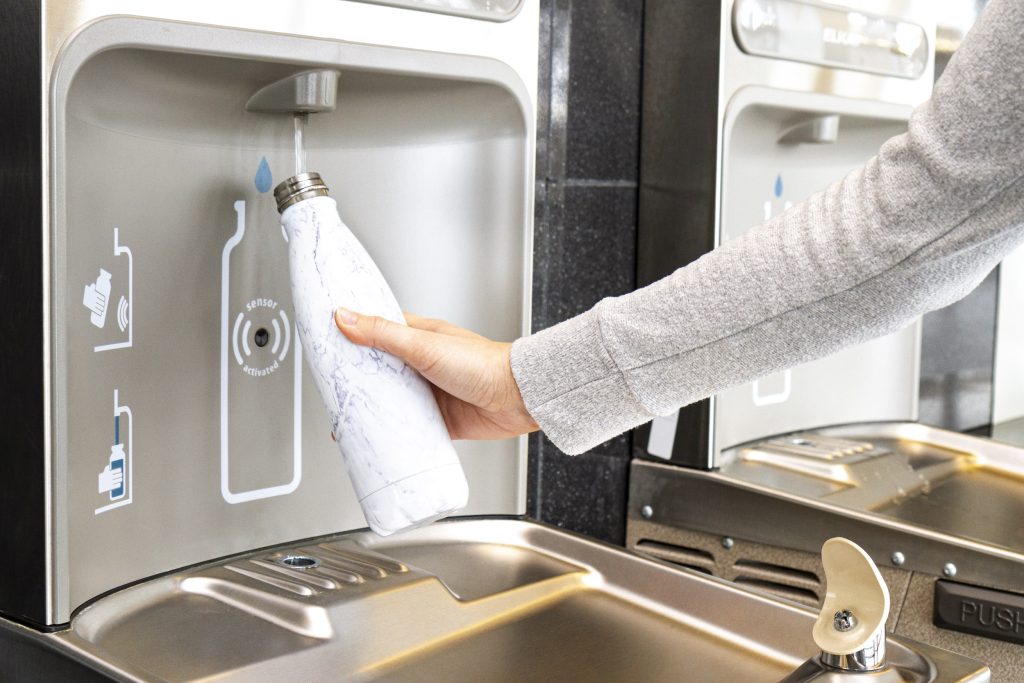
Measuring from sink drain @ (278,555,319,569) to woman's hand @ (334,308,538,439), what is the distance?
154 mm

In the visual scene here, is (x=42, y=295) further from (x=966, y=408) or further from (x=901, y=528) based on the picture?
(x=966, y=408)

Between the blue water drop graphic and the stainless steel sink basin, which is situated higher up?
the blue water drop graphic

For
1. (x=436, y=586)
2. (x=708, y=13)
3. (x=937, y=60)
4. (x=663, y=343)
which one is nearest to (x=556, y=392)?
(x=663, y=343)

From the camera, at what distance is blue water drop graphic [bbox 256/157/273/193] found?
87 centimetres

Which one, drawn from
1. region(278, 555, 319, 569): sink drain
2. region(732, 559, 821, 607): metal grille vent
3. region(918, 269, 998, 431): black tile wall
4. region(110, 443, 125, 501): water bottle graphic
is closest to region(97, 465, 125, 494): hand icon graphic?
region(110, 443, 125, 501): water bottle graphic

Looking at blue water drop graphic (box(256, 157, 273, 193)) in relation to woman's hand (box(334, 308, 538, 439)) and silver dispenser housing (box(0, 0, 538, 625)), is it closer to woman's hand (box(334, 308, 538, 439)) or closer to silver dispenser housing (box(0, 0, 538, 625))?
silver dispenser housing (box(0, 0, 538, 625))

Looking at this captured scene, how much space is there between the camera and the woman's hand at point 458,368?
741mm

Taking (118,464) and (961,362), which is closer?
(118,464)

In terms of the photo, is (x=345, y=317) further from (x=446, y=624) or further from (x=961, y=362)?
(x=961, y=362)

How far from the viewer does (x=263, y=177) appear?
0.87 m

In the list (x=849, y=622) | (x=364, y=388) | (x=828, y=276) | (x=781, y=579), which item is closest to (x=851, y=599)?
(x=849, y=622)

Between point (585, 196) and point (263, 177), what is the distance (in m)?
0.42

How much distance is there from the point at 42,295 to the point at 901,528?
2.53 ft

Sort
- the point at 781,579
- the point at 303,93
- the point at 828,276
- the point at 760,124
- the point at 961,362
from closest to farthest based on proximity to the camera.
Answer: the point at 828,276 → the point at 303,93 → the point at 781,579 → the point at 760,124 → the point at 961,362
